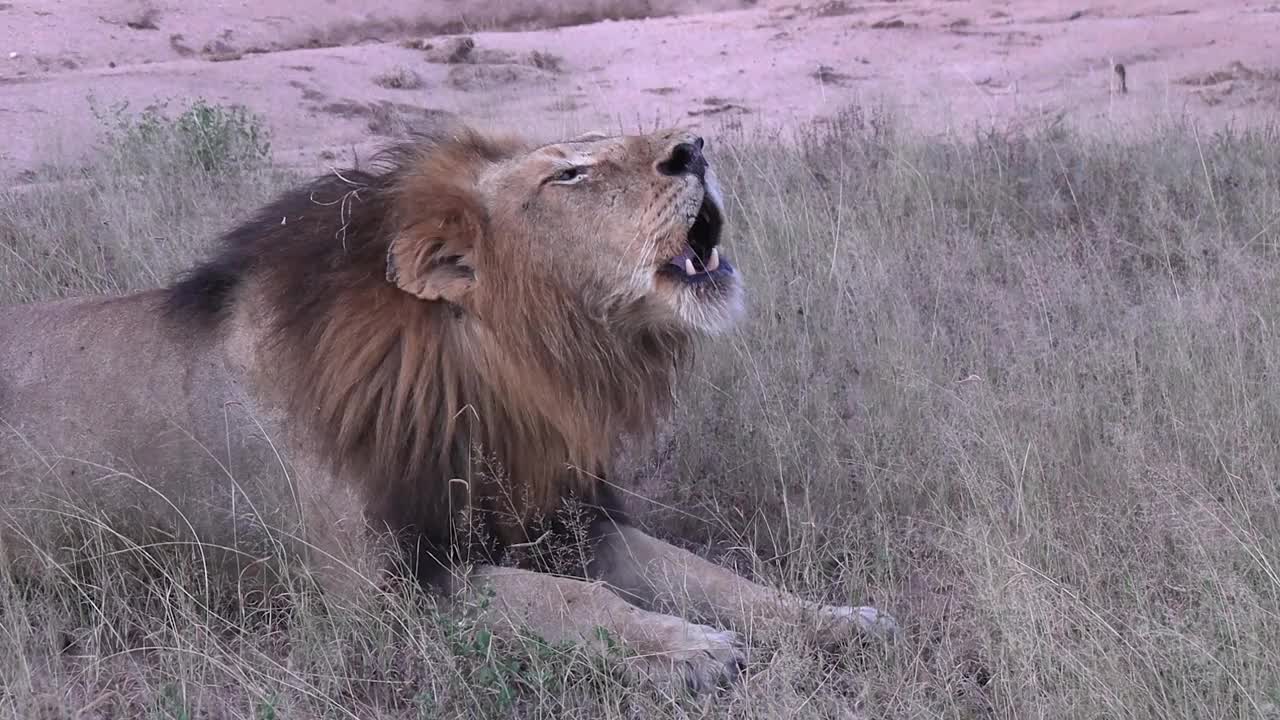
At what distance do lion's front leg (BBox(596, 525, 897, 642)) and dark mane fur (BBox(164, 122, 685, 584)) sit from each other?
0.22 metres

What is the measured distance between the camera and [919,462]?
416 centimetres

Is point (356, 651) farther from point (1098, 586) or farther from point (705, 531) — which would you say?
point (1098, 586)

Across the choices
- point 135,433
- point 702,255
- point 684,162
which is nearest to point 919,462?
point 702,255

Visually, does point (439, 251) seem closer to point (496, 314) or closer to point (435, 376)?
point (496, 314)

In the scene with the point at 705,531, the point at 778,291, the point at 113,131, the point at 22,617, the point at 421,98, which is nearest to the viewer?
the point at 22,617

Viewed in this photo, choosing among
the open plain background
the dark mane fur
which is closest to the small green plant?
the open plain background

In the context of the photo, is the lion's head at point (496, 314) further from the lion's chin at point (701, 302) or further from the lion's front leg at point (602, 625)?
the lion's front leg at point (602, 625)

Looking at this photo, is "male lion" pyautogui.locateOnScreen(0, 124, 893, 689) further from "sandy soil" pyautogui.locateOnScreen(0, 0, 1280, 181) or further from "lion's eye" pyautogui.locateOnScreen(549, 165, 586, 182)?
"sandy soil" pyautogui.locateOnScreen(0, 0, 1280, 181)

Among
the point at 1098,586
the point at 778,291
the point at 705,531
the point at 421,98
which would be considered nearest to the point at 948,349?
the point at 778,291

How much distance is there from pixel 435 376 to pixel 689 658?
0.93m

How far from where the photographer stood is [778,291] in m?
5.53

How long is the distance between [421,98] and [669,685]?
28.3ft

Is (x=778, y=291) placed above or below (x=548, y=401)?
below

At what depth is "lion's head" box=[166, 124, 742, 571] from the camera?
331cm
